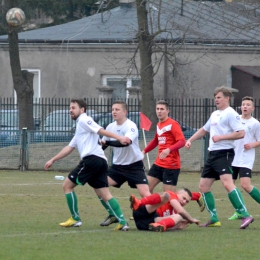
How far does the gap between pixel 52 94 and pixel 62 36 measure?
2880 millimetres

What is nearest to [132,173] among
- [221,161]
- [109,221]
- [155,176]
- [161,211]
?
[155,176]

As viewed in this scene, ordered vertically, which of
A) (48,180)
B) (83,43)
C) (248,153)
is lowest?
(48,180)

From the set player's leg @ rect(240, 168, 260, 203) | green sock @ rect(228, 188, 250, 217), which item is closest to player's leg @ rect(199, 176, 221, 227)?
green sock @ rect(228, 188, 250, 217)

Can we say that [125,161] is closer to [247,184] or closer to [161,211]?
[161,211]

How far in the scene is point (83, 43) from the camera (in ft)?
111

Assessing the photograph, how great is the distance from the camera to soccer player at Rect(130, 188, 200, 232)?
29.5 ft

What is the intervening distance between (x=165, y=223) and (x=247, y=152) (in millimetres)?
2304

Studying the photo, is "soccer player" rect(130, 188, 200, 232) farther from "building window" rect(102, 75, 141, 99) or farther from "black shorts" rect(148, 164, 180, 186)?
"building window" rect(102, 75, 141, 99)

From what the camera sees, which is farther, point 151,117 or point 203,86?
point 203,86

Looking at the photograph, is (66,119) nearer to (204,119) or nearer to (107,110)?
(107,110)

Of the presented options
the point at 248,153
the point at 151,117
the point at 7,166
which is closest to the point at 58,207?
the point at 248,153

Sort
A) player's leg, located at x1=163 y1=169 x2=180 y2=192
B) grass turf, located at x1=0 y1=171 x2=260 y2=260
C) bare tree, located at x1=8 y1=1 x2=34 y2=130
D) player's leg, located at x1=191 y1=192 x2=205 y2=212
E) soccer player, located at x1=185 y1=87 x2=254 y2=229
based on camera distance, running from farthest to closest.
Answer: bare tree, located at x1=8 y1=1 x2=34 y2=130 < player's leg, located at x1=163 y1=169 x2=180 y2=192 < player's leg, located at x1=191 y1=192 x2=205 y2=212 < soccer player, located at x1=185 y1=87 x2=254 y2=229 < grass turf, located at x1=0 y1=171 x2=260 y2=260

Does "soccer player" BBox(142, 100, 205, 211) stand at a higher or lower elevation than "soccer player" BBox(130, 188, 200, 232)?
higher

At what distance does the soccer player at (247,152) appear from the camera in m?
10.7
